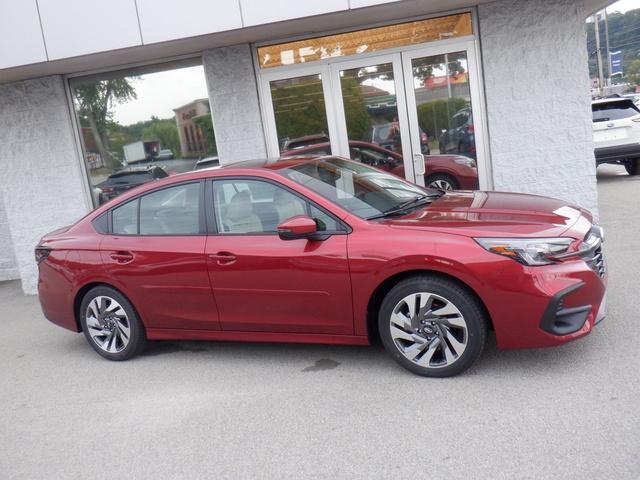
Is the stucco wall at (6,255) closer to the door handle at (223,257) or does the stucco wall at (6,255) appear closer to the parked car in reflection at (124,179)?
the parked car in reflection at (124,179)

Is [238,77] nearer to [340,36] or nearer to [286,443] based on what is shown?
[340,36]

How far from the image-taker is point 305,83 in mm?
8172

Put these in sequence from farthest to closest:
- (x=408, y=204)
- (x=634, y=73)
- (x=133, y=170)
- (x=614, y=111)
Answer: (x=634, y=73), (x=614, y=111), (x=133, y=170), (x=408, y=204)

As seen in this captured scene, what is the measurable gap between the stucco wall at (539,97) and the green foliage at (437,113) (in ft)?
1.29

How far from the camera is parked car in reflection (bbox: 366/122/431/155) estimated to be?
807cm

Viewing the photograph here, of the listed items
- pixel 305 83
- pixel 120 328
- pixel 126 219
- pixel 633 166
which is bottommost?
pixel 633 166

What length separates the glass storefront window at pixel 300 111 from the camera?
8.18 m

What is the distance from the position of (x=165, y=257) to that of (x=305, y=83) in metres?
3.87

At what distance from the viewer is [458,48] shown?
7754 millimetres

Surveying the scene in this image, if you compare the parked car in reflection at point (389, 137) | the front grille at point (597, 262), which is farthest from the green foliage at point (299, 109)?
the front grille at point (597, 262)

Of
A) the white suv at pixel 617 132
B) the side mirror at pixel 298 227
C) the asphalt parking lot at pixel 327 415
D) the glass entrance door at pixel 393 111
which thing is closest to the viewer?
the asphalt parking lot at pixel 327 415

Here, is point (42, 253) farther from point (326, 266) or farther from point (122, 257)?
point (326, 266)

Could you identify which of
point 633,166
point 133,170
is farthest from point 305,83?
point 633,166

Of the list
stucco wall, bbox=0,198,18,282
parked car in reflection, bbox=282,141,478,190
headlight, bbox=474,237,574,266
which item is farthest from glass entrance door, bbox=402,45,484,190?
stucco wall, bbox=0,198,18,282
